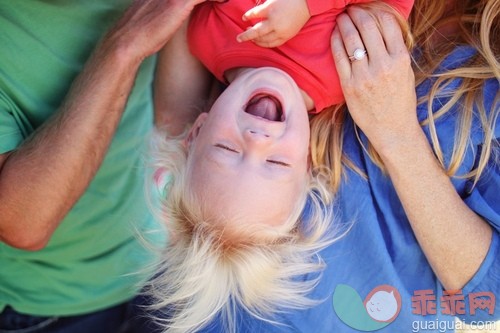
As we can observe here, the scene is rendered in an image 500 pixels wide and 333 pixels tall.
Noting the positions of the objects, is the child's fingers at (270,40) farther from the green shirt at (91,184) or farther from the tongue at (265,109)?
the green shirt at (91,184)

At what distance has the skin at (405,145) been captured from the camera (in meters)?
1.91

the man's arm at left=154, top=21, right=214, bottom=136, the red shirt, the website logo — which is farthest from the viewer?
the man's arm at left=154, top=21, right=214, bottom=136

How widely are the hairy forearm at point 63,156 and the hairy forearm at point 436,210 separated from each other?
0.80 m

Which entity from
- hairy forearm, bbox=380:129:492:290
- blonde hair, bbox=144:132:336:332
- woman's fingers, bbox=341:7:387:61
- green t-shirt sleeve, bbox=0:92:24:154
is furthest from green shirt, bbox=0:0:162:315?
hairy forearm, bbox=380:129:492:290

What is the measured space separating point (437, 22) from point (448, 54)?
13 cm

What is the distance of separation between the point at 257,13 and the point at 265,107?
0.83 feet

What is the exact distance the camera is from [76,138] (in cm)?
200

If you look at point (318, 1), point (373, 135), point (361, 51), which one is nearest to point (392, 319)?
point (373, 135)

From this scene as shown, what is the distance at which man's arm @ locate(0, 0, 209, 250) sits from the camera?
1957 mm

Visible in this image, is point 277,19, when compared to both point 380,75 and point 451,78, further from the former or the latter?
point 451,78

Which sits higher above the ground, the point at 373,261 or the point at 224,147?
A: the point at 224,147

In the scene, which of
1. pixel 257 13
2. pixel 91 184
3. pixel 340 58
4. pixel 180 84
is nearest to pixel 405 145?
pixel 340 58

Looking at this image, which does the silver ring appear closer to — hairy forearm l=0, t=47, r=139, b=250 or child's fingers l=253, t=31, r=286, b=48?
child's fingers l=253, t=31, r=286, b=48

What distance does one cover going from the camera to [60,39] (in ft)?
7.03
